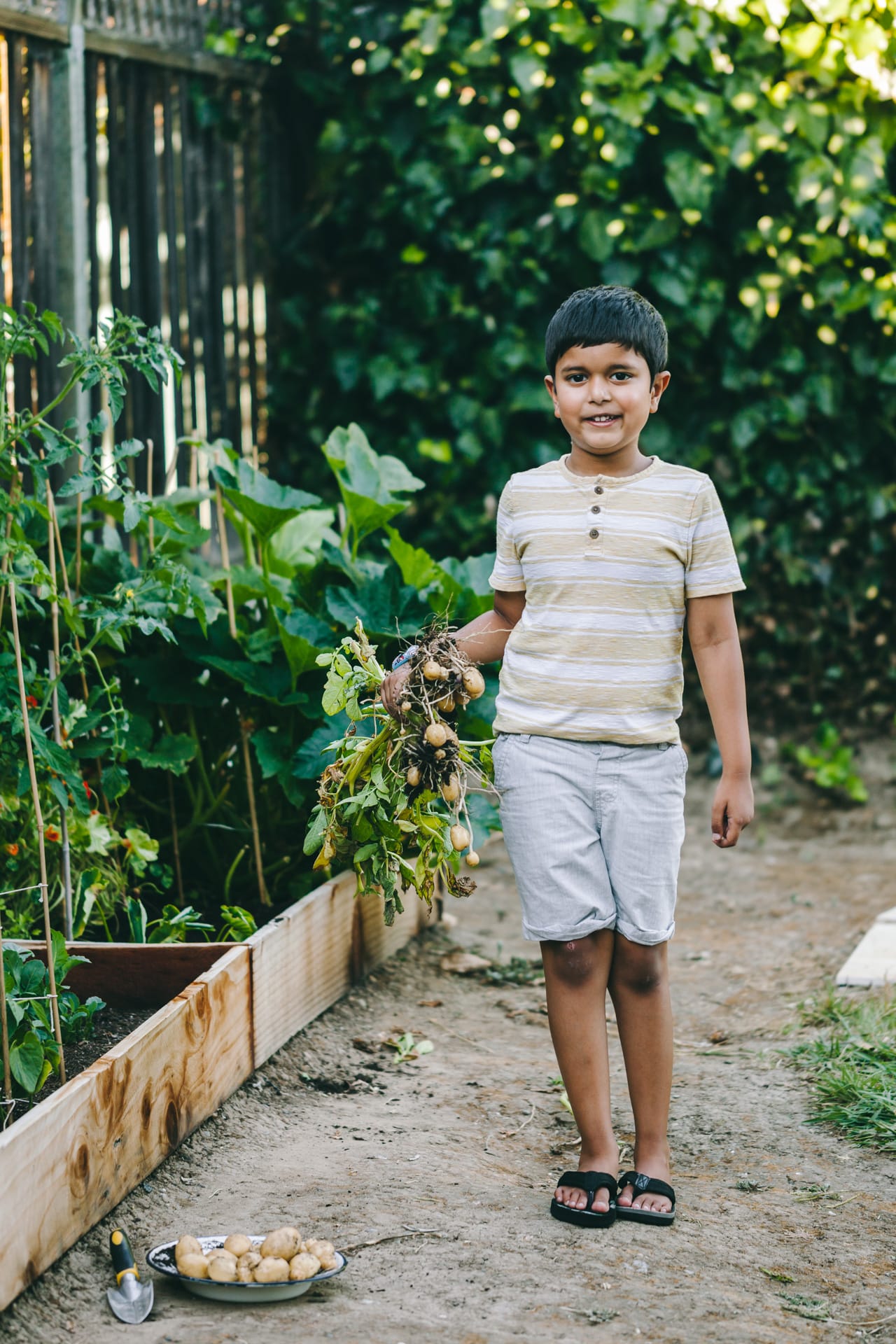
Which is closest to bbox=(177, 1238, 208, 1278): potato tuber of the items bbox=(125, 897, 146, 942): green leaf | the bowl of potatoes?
the bowl of potatoes

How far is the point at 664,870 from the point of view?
2158 millimetres

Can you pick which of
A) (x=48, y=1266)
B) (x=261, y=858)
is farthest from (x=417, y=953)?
(x=48, y=1266)

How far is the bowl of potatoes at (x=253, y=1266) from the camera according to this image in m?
1.80

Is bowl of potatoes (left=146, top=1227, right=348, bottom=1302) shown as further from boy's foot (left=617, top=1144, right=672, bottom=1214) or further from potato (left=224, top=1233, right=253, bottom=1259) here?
boy's foot (left=617, top=1144, right=672, bottom=1214)

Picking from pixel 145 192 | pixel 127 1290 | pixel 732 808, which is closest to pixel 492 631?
pixel 732 808

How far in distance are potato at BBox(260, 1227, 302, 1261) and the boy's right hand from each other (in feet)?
2.63

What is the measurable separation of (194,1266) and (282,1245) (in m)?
0.12

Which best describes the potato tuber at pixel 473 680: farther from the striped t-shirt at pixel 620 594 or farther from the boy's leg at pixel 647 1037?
the boy's leg at pixel 647 1037

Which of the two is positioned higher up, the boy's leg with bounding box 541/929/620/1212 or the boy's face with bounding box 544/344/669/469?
the boy's face with bounding box 544/344/669/469

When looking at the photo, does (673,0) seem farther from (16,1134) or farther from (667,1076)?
(16,1134)

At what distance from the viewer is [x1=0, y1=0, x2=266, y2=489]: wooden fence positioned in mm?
3779

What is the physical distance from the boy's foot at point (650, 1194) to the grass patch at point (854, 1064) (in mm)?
449

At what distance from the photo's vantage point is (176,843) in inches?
124

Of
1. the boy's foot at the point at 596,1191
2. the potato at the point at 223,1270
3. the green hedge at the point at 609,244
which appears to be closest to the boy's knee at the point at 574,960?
the boy's foot at the point at 596,1191
